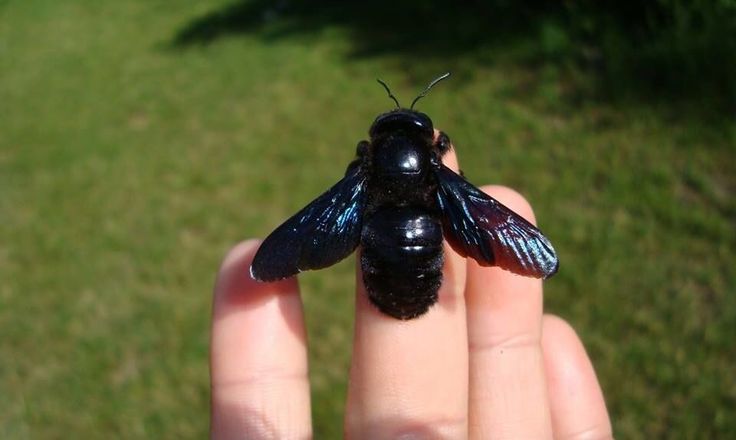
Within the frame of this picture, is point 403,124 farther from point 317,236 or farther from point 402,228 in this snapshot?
point 317,236

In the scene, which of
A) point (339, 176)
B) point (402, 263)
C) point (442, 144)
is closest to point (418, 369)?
point (402, 263)

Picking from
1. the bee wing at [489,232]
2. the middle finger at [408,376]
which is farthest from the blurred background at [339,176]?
the bee wing at [489,232]

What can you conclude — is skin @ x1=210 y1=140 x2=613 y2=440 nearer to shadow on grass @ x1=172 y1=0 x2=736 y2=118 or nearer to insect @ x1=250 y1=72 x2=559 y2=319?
insect @ x1=250 y1=72 x2=559 y2=319

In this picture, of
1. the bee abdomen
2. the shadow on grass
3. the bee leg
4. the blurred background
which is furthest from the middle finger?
the shadow on grass

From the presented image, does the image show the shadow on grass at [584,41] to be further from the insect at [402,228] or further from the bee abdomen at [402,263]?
the bee abdomen at [402,263]

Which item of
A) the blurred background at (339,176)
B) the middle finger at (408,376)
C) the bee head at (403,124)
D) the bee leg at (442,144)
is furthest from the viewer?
the blurred background at (339,176)

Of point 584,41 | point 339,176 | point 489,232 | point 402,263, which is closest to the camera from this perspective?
point 402,263
